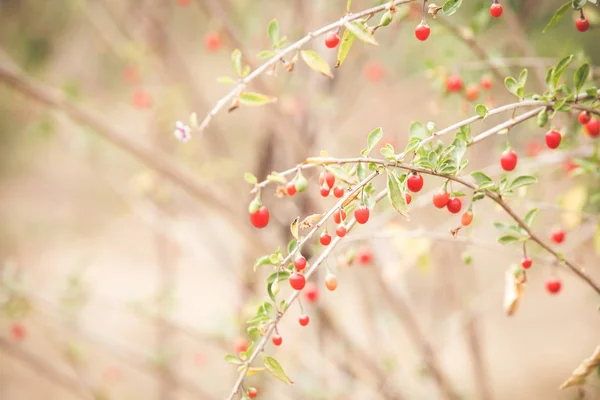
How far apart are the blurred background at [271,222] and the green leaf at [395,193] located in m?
0.26

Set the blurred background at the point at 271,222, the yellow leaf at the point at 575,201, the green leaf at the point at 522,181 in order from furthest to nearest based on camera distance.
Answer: the blurred background at the point at 271,222
the yellow leaf at the point at 575,201
the green leaf at the point at 522,181

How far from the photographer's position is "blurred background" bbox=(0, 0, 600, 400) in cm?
111

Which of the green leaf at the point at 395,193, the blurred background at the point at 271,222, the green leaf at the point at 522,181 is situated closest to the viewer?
the green leaf at the point at 395,193

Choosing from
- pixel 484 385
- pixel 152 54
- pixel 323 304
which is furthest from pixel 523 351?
pixel 152 54

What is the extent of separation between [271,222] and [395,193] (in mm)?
1267

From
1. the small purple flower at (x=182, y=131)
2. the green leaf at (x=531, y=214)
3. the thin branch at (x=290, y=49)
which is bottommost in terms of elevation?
the green leaf at (x=531, y=214)

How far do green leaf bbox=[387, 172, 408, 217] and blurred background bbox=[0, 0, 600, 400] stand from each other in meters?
0.26

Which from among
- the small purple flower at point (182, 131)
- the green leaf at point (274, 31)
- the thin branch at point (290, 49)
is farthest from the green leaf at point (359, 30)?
the small purple flower at point (182, 131)

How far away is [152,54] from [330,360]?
123 cm

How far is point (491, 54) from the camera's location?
92cm

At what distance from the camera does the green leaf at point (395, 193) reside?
513 millimetres

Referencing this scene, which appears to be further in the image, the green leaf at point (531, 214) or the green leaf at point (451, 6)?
the green leaf at point (531, 214)

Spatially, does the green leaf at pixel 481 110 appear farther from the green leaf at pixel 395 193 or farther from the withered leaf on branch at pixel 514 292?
the withered leaf on branch at pixel 514 292

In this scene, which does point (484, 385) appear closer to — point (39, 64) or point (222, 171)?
point (222, 171)
